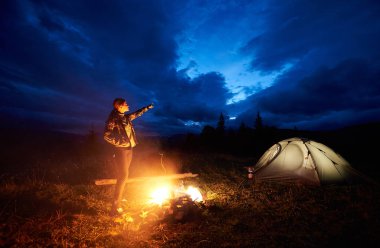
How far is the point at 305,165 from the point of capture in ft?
30.6

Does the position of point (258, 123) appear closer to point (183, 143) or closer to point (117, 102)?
point (183, 143)

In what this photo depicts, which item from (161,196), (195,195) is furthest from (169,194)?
(195,195)

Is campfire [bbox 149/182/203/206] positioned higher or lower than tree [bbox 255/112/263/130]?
lower

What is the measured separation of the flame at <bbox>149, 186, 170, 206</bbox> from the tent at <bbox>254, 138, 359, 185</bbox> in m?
4.76

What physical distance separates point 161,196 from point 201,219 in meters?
1.91

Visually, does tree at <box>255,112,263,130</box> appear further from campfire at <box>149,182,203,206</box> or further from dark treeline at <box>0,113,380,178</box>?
campfire at <box>149,182,203,206</box>

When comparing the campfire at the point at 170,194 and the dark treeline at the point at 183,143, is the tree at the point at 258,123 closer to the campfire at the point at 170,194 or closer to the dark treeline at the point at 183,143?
the dark treeline at the point at 183,143

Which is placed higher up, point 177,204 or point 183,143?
point 183,143

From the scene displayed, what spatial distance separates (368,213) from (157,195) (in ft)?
21.2

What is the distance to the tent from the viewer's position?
8914 mm

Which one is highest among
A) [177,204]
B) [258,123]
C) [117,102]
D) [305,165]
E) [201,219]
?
[258,123]

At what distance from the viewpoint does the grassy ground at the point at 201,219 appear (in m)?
4.74

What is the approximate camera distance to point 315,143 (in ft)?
32.1

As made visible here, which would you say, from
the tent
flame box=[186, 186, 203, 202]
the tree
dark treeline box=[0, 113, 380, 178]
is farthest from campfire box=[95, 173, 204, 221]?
the tree
